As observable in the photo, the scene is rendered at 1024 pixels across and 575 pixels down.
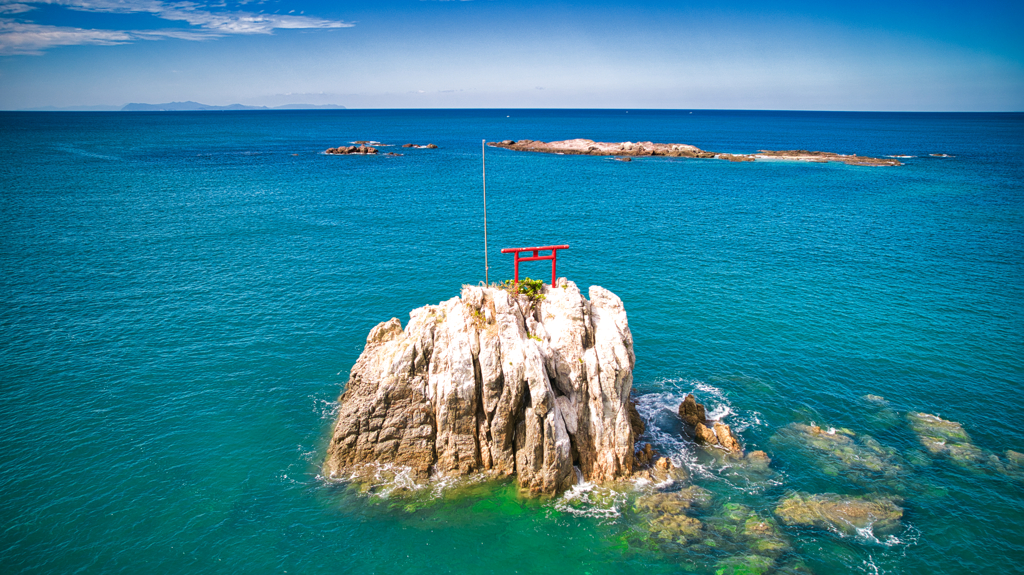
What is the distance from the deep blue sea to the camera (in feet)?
79.2

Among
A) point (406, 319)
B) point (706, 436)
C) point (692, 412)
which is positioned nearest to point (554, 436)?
point (706, 436)

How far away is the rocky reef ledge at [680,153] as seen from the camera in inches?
5541

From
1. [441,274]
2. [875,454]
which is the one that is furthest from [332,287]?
A: [875,454]

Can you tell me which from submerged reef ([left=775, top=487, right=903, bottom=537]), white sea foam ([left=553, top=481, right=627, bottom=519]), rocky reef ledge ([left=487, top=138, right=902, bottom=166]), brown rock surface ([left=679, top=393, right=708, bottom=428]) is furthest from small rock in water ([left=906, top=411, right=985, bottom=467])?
rocky reef ledge ([left=487, top=138, right=902, bottom=166])

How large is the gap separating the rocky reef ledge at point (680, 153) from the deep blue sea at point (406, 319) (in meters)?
56.2

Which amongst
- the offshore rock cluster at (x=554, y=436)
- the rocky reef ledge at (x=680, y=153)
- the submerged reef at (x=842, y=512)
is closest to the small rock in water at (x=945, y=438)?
the offshore rock cluster at (x=554, y=436)

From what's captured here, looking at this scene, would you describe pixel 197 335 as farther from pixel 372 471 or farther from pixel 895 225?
pixel 895 225

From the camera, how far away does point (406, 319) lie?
4372 cm

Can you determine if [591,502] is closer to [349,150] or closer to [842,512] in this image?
[842,512]

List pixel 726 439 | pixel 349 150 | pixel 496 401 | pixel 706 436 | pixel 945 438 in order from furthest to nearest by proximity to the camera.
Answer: pixel 349 150 → pixel 945 438 → pixel 706 436 → pixel 726 439 → pixel 496 401

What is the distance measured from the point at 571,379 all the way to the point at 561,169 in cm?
10352

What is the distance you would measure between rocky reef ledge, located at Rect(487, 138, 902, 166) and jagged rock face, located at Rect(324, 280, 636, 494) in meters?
133

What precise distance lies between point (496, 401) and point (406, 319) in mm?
19061

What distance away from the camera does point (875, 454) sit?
2978 centimetres
